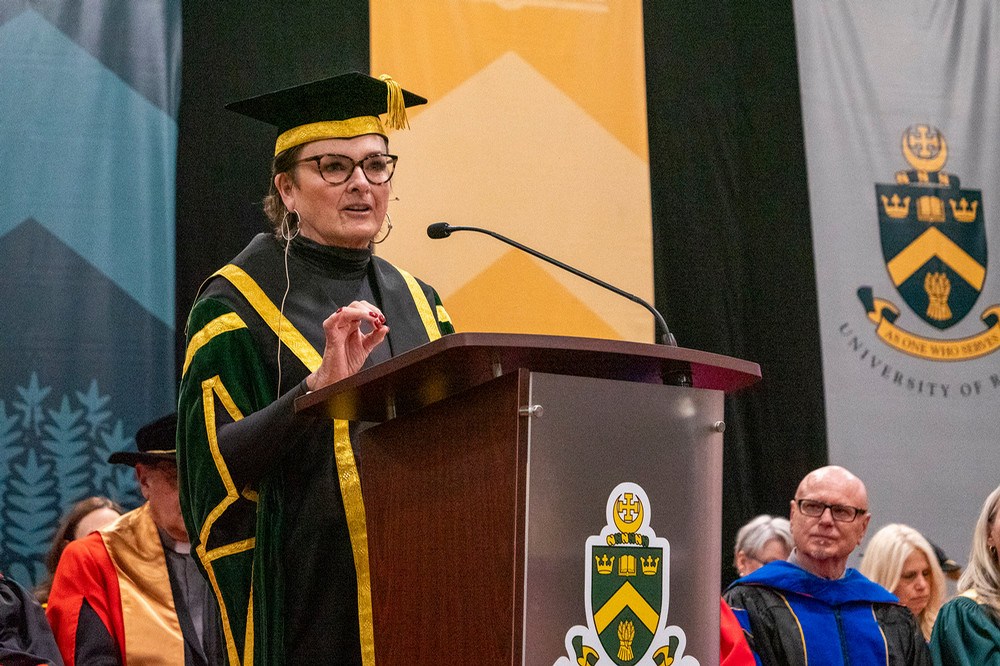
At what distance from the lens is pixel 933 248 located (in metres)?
5.71

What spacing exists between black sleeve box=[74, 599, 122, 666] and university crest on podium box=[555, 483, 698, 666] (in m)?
2.67

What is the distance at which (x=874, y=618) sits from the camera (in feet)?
13.4

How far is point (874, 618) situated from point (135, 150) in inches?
133

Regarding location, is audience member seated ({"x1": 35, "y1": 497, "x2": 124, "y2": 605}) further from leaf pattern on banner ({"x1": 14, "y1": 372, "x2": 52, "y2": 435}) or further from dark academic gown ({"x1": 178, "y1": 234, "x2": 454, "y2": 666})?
dark academic gown ({"x1": 178, "y1": 234, "x2": 454, "y2": 666})

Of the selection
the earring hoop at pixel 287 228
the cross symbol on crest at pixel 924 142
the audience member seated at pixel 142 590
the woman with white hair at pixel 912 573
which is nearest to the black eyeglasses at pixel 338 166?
the earring hoop at pixel 287 228

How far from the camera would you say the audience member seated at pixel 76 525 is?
416 centimetres

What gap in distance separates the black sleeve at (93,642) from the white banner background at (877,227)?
131 inches

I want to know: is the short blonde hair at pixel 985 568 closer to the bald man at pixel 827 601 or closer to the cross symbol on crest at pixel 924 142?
the bald man at pixel 827 601

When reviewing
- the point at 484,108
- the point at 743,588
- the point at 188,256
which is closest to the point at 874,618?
the point at 743,588

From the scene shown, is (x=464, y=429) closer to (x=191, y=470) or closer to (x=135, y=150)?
(x=191, y=470)

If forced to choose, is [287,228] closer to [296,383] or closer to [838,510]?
[296,383]

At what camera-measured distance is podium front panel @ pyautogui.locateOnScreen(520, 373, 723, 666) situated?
1.39 meters

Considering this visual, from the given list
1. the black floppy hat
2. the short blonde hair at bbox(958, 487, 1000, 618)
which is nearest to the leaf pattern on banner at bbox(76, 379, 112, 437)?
the black floppy hat

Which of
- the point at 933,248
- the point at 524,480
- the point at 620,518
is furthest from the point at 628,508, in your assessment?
the point at 933,248
